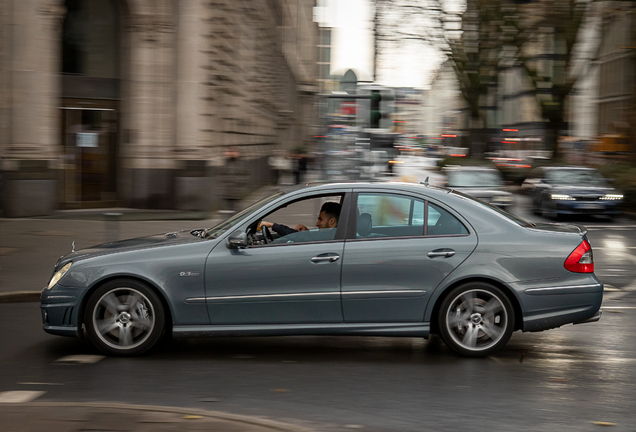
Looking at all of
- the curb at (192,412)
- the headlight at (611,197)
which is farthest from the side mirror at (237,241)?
the headlight at (611,197)

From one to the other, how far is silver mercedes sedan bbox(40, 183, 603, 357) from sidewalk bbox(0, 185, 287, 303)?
336 centimetres

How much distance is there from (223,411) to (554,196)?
1875 cm

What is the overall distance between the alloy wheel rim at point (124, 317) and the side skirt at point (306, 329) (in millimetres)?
246

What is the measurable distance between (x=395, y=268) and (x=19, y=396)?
279cm

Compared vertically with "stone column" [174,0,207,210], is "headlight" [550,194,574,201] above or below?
below

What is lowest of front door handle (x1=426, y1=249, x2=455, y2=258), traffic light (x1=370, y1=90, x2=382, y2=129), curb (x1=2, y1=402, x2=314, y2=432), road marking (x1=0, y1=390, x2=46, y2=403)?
road marking (x1=0, y1=390, x2=46, y2=403)

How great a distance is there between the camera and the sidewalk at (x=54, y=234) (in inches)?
389

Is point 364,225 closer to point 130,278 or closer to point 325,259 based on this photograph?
point 325,259

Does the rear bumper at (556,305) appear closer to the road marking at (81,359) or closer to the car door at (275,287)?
the car door at (275,287)

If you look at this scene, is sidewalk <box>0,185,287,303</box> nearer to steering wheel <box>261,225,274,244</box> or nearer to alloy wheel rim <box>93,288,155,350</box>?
alloy wheel rim <box>93,288,155,350</box>

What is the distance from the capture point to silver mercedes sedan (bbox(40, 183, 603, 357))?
6.09 m

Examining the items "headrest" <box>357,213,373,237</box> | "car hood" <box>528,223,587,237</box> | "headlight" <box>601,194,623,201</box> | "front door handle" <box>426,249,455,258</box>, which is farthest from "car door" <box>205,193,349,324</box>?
"headlight" <box>601,194,623,201</box>

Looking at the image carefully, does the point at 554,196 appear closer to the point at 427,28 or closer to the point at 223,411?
the point at 427,28

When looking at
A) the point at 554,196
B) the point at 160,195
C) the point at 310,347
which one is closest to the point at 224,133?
the point at 160,195
